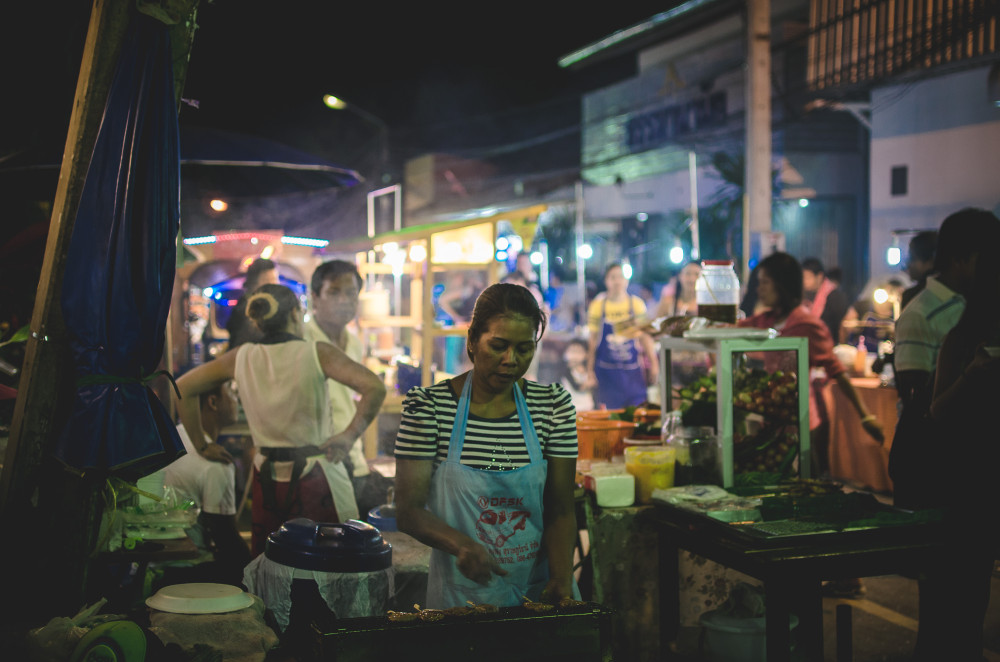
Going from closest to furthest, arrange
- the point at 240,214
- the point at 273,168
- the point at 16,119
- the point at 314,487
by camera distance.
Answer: the point at 314,487 → the point at 16,119 → the point at 273,168 → the point at 240,214

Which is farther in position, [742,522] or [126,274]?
[742,522]

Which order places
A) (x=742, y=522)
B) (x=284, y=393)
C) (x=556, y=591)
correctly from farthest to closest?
(x=284, y=393) < (x=742, y=522) < (x=556, y=591)

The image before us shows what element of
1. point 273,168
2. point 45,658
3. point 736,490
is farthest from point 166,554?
point 273,168

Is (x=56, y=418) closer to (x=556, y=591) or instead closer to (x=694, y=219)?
(x=556, y=591)

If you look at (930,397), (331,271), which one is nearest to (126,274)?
(331,271)

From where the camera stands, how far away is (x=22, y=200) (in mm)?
6203

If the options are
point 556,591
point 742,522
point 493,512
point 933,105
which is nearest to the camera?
point 556,591

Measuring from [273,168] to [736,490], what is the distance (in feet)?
21.3

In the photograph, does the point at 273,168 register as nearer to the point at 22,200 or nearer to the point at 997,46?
the point at 22,200

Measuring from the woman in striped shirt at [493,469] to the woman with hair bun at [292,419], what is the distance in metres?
1.54

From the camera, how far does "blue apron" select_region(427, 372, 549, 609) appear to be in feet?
9.43

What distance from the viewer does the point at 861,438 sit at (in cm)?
811

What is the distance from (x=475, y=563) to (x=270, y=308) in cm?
233

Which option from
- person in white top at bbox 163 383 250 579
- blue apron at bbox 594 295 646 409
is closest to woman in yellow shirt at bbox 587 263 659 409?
blue apron at bbox 594 295 646 409
